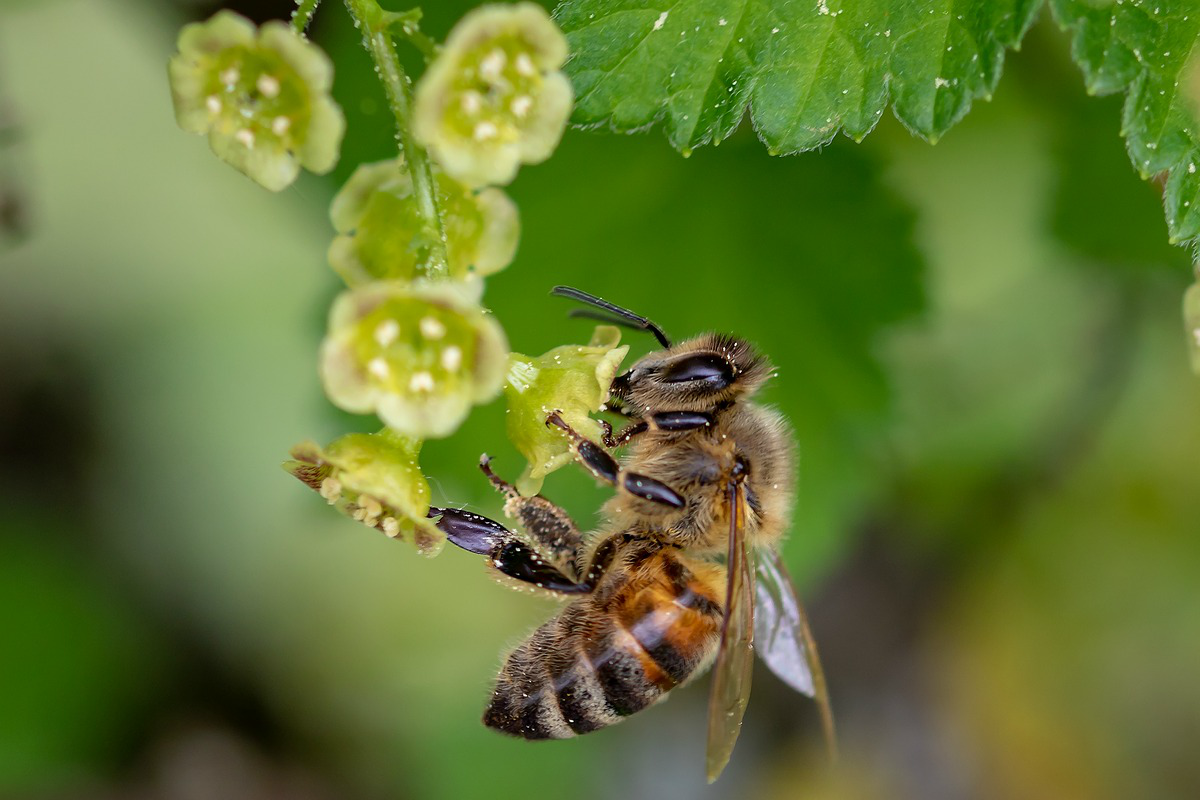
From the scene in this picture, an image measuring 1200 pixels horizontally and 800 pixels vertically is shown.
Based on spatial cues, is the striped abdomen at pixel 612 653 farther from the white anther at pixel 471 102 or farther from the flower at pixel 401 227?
the white anther at pixel 471 102

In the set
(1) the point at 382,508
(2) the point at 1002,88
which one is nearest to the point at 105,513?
(1) the point at 382,508

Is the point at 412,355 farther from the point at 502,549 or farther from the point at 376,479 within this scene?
the point at 502,549

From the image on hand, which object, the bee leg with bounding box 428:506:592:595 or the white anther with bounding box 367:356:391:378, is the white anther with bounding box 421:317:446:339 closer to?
the white anther with bounding box 367:356:391:378

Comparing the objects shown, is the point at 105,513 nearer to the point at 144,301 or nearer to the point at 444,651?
the point at 144,301

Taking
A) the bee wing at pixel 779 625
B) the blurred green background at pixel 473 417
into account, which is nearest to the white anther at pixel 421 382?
the bee wing at pixel 779 625

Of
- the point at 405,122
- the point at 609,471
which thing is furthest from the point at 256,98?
the point at 609,471

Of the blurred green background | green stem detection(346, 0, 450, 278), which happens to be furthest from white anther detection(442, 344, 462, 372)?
the blurred green background
